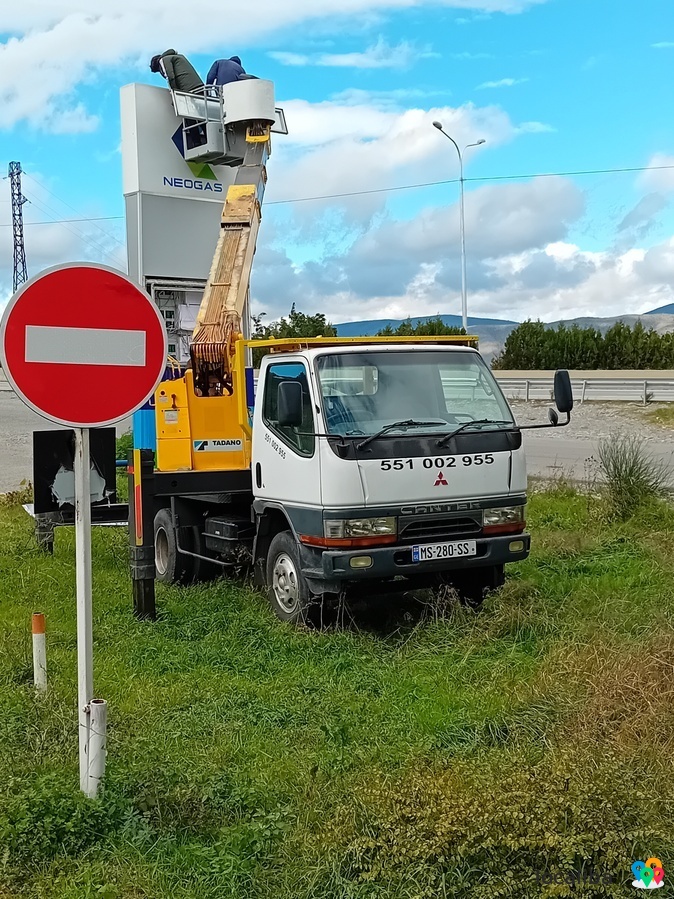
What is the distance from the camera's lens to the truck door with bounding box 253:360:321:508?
6695 mm

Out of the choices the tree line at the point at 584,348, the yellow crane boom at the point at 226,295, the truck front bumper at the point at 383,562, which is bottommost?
the truck front bumper at the point at 383,562

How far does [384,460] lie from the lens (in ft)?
21.2

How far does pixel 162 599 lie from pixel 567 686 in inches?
170

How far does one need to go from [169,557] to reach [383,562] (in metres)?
3.27

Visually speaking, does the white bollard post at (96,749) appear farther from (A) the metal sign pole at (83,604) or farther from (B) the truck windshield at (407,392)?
(B) the truck windshield at (407,392)

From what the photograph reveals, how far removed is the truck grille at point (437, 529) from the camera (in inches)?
259

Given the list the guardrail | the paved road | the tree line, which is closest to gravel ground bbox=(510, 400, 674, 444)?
the guardrail

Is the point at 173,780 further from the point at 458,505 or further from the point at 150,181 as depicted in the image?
the point at 150,181

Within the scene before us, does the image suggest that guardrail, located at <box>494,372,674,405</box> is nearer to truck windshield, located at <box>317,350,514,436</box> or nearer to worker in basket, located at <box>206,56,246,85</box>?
worker in basket, located at <box>206,56,246,85</box>

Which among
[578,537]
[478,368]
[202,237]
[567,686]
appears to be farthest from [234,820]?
[202,237]

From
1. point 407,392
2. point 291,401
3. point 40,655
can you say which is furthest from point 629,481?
point 40,655

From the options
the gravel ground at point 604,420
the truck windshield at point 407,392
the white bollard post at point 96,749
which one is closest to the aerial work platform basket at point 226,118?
the truck windshield at point 407,392

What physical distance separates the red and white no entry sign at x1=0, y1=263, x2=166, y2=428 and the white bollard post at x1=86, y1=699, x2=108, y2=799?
122cm

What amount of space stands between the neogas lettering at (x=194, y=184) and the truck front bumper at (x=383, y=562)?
742 cm
